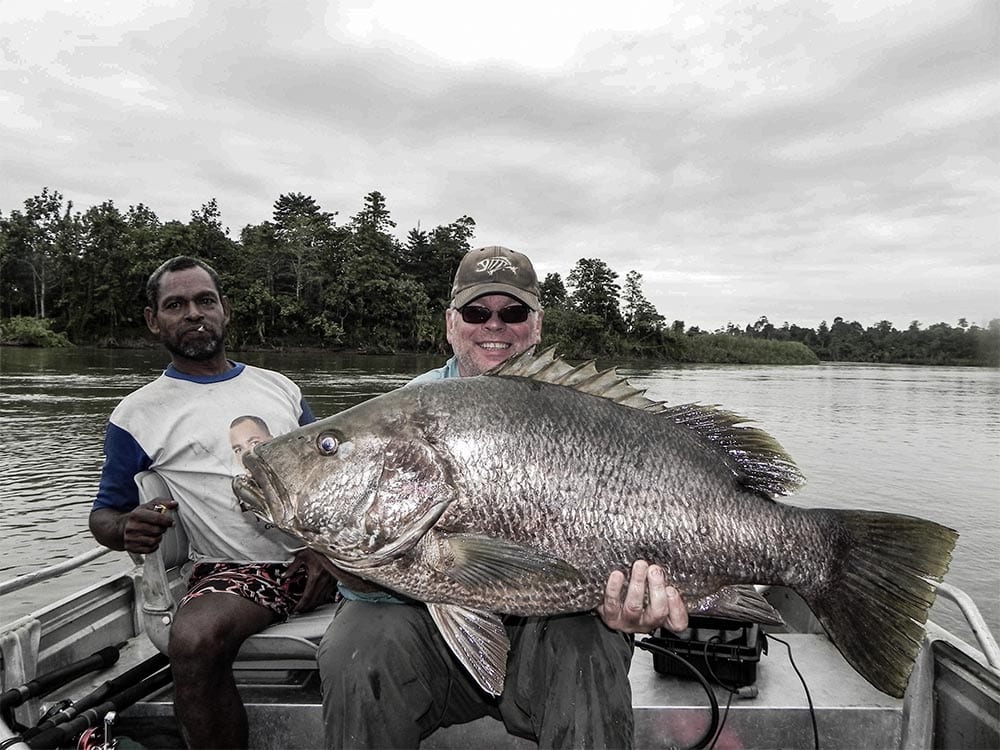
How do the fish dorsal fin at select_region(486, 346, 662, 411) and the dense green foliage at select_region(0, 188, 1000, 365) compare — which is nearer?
the fish dorsal fin at select_region(486, 346, 662, 411)

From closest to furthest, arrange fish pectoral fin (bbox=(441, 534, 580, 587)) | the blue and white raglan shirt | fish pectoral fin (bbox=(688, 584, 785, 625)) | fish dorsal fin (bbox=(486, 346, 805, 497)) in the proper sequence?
fish pectoral fin (bbox=(441, 534, 580, 587)), fish pectoral fin (bbox=(688, 584, 785, 625)), fish dorsal fin (bbox=(486, 346, 805, 497)), the blue and white raglan shirt

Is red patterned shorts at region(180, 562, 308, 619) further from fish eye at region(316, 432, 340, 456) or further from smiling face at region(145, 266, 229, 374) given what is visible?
fish eye at region(316, 432, 340, 456)

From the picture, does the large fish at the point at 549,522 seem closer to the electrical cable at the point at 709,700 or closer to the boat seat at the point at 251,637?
the electrical cable at the point at 709,700

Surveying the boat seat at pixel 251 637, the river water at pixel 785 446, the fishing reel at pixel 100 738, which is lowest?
the river water at pixel 785 446

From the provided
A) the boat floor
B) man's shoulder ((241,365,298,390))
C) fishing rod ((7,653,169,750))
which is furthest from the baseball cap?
fishing rod ((7,653,169,750))

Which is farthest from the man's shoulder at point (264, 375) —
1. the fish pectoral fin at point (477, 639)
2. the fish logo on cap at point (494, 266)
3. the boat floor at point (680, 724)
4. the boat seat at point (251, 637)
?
the fish pectoral fin at point (477, 639)

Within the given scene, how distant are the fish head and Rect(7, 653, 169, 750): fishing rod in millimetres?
1069

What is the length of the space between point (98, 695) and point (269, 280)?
53982 millimetres

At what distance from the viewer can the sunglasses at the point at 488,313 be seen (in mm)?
3340

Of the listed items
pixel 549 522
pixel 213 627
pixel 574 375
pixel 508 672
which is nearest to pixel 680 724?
pixel 508 672

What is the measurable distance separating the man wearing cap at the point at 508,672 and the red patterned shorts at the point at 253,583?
0.51 m

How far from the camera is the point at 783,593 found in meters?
3.83

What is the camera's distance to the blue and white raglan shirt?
3.11 meters

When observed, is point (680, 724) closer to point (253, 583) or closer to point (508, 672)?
point (508, 672)
